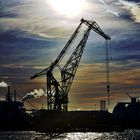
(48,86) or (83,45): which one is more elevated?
(83,45)

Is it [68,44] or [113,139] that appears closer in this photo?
→ [113,139]

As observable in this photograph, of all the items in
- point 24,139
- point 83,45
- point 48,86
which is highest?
point 83,45

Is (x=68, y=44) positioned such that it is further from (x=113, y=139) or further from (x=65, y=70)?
(x=113, y=139)

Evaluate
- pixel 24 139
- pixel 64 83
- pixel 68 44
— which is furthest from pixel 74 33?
pixel 24 139

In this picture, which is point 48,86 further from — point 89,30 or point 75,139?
point 75,139

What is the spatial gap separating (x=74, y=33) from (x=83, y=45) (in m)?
7.00

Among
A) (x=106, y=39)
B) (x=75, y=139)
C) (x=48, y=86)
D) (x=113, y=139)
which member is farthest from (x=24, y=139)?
(x=106, y=39)

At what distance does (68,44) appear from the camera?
649ft

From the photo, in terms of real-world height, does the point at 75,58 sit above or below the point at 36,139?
above

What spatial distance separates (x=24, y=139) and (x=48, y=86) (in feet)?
149

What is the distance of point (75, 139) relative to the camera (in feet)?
504

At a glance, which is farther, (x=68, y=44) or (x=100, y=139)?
(x=68, y=44)

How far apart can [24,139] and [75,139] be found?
59.7 ft

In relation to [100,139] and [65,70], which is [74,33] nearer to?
[65,70]
